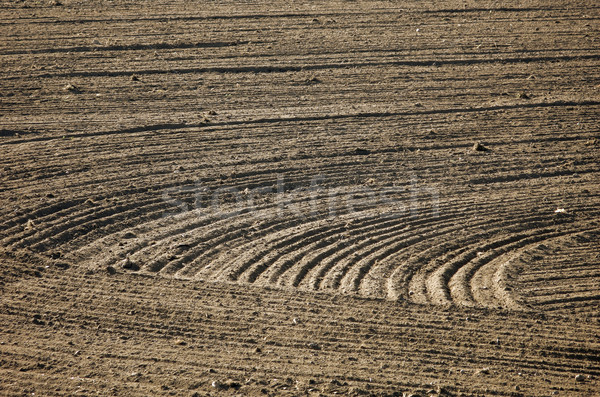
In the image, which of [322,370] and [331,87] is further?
[331,87]

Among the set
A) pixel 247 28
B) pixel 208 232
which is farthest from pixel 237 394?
pixel 247 28

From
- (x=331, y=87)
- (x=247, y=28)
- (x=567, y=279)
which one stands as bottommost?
(x=567, y=279)

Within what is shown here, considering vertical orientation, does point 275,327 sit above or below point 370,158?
below

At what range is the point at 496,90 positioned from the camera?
14.1 m

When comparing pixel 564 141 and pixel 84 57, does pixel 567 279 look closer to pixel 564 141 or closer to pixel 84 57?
pixel 564 141

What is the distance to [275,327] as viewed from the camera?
7.79 m

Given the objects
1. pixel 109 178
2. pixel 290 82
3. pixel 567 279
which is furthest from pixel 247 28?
pixel 567 279

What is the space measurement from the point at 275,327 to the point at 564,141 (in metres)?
7.25

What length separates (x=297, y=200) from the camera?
10.6 meters

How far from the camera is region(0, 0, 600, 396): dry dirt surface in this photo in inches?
290

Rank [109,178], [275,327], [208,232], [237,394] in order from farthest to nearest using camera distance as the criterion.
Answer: [109,178]
[208,232]
[275,327]
[237,394]

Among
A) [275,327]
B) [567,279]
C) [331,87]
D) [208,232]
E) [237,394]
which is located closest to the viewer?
[237,394]

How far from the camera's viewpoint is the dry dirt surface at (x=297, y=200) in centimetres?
736

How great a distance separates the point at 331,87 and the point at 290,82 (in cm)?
84
